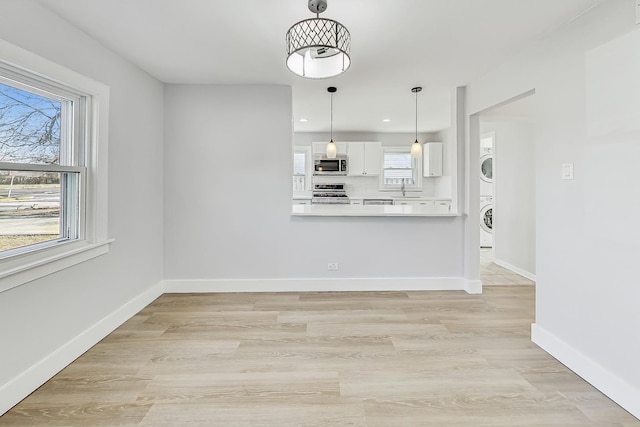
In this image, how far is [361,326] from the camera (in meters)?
2.66

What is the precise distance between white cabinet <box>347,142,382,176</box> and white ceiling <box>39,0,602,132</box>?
2.69 metres

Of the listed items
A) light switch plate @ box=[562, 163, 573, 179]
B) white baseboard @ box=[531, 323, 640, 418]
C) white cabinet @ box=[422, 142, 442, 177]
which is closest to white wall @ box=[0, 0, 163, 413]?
white baseboard @ box=[531, 323, 640, 418]

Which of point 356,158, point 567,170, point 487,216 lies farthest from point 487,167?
point 567,170

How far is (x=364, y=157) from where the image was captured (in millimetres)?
6281

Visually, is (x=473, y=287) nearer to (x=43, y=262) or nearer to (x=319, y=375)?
(x=319, y=375)

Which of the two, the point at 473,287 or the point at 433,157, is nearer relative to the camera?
the point at 473,287

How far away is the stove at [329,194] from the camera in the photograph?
20.5 ft

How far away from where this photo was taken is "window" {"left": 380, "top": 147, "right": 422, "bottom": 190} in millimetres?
6539

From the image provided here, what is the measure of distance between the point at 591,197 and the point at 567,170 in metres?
0.26

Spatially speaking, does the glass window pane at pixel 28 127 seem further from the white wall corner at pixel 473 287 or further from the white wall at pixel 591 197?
the white wall corner at pixel 473 287

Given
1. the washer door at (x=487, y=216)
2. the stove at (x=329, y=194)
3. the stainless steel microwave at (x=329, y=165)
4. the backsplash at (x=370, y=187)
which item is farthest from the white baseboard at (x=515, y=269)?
the stainless steel microwave at (x=329, y=165)

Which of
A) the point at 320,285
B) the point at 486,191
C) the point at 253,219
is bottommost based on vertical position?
the point at 320,285

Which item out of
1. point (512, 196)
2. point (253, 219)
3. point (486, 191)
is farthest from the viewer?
point (486, 191)

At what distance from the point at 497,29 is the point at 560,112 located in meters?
0.72
